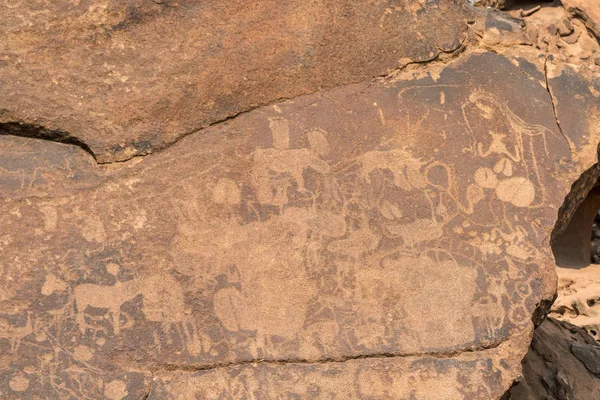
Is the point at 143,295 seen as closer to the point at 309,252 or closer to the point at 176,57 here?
the point at 309,252

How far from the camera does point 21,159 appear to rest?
8.77 feet

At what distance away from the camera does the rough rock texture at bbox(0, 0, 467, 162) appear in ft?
8.88

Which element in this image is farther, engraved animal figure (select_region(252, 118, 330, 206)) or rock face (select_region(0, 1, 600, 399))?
engraved animal figure (select_region(252, 118, 330, 206))

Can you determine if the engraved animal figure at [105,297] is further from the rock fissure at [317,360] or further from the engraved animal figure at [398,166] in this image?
the engraved animal figure at [398,166]

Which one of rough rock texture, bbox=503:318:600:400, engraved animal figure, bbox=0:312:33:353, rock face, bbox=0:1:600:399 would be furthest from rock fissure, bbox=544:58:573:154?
engraved animal figure, bbox=0:312:33:353

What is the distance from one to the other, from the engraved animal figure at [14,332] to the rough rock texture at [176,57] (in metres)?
0.57

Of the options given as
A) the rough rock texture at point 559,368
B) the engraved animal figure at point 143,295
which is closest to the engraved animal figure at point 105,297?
the engraved animal figure at point 143,295

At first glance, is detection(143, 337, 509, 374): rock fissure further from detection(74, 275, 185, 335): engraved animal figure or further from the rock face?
detection(74, 275, 185, 335): engraved animal figure

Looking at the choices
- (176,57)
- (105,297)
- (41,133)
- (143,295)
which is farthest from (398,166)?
(41,133)

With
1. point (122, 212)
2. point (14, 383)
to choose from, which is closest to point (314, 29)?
point (122, 212)

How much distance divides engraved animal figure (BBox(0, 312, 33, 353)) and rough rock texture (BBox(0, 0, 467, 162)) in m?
0.57

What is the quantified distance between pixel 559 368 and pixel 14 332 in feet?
7.23

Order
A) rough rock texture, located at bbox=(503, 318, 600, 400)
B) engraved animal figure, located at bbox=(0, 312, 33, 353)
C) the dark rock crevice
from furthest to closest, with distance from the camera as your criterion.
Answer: rough rock texture, located at bbox=(503, 318, 600, 400), the dark rock crevice, engraved animal figure, located at bbox=(0, 312, 33, 353)

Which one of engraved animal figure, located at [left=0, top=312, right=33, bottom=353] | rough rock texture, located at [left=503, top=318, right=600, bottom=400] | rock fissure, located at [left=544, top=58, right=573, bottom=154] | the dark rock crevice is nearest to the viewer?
engraved animal figure, located at [left=0, top=312, right=33, bottom=353]
